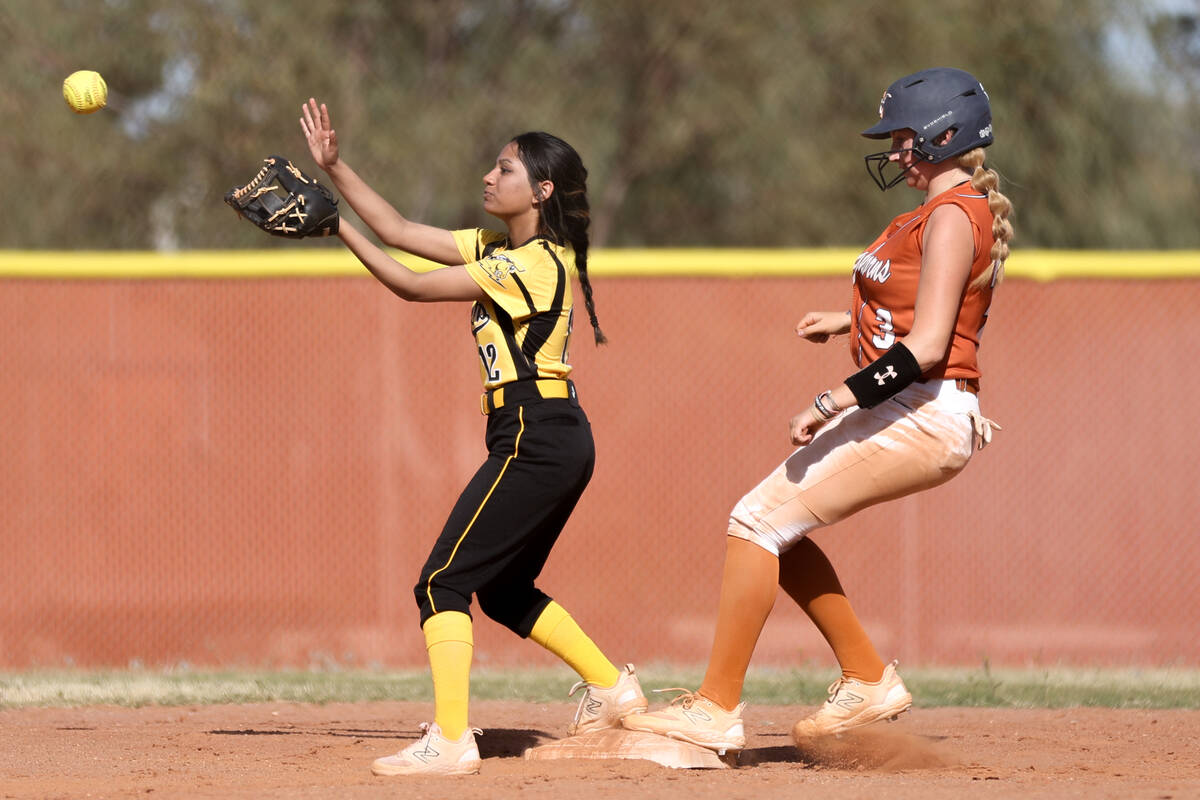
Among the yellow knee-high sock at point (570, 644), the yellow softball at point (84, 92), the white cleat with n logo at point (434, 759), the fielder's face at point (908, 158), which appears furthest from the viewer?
Answer: the yellow softball at point (84, 92)

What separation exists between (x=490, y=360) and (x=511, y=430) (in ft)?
0.76

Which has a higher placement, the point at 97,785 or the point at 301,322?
the point at 301,322

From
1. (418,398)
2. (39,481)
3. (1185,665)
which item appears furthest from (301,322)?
(1185,665)

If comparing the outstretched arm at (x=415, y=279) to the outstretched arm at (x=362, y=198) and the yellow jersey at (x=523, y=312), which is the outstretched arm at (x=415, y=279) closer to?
the yellow jersey at (x=523, y=312)

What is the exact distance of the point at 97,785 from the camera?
4504 mm

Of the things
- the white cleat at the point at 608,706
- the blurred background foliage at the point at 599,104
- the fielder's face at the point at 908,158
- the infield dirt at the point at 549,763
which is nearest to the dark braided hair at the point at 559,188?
the fielder's face at the point at 908,158

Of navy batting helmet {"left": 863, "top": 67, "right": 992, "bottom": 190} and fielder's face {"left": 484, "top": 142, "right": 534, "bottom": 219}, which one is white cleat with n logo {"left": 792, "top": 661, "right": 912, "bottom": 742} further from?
fielder's face {"left": 484, "top": 142, "right": 534, "bottom": 219}

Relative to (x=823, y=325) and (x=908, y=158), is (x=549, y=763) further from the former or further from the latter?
(x=908, y=158)

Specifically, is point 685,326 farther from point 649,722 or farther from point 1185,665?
point 649,722

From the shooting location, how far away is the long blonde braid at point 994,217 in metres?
4.66

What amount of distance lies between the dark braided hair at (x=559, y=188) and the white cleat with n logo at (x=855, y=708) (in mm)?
1354

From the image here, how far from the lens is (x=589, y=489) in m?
8.38

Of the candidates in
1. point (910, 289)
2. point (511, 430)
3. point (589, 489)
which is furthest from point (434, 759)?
point (589, 489)

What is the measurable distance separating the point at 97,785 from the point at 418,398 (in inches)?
163
